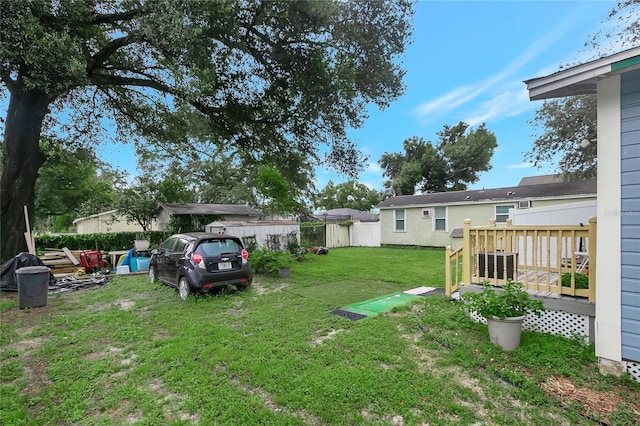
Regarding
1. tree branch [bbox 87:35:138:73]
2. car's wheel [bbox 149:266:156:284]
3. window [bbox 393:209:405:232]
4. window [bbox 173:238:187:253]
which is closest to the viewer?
window [bbox 173:238:187:253]

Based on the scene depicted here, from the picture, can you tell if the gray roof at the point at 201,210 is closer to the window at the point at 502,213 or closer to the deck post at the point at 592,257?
the window at the point at 502,213

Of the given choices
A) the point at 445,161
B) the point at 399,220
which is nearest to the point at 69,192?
the point at 399,220

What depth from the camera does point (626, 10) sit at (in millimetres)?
9703

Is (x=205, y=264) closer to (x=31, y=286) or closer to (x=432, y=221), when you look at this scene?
(x=31, y=286)

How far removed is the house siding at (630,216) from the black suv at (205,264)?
6.36 metres

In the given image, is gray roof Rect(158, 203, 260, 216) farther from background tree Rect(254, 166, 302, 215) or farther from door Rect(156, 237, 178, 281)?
door Rect(156, 237, 178, 281)

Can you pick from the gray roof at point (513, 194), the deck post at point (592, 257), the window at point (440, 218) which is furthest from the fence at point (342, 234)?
the deck post at point (592, 257)

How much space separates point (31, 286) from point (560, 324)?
30.8ft

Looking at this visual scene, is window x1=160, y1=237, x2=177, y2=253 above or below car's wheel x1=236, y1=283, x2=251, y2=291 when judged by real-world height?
above

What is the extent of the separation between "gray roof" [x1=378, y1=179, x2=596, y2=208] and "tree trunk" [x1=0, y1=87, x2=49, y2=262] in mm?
15652

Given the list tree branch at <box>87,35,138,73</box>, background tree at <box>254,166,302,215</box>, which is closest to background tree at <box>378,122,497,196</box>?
background tree at <box>254,166,302,215</box>

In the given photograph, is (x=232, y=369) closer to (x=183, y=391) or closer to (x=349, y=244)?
(x=183, y=391)

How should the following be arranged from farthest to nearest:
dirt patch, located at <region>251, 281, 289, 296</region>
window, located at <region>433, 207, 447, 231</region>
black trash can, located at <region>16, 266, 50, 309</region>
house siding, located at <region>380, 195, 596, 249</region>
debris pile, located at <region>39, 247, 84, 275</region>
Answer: window, located at <region>433, 207, 447, 231</region> < house siding, located at <region>380, 195, 596, 249</region> < debris pile, located at <region>39, 247, 84, 275</region> < dirt patch, located at <region>251, 281, 289, 296</region> < black trash can, located at <region>16, 266, 50, 309</region>

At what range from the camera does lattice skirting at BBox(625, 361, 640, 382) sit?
114 inches
